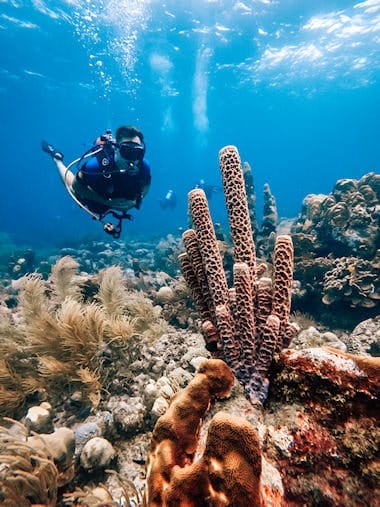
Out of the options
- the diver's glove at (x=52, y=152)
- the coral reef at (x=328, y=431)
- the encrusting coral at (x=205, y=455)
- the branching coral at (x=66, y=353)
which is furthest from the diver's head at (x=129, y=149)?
the coral reef at (x=328, y=431)

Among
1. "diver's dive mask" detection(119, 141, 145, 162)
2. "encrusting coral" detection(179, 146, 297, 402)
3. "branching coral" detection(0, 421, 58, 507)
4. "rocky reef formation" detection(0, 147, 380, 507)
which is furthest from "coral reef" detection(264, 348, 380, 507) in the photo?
"diver's dive mask" detection(119, 141, 145, 162)

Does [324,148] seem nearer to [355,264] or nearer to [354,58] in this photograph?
[354,58]

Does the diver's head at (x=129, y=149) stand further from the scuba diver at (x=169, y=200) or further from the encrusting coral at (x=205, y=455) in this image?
the scuba diver at (x=169, y=200)

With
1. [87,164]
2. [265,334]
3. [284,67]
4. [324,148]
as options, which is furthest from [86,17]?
[324,148]

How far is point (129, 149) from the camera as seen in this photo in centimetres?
662

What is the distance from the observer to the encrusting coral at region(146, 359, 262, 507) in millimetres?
1363

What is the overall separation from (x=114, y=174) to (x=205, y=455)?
648cm

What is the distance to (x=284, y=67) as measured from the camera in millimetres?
36656

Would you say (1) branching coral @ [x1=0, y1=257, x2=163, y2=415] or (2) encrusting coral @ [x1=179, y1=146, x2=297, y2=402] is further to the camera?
(1) branching coral @ [x1=0, y1=257, x2=163, y2=415]

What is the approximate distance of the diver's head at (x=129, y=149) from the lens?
6629mm

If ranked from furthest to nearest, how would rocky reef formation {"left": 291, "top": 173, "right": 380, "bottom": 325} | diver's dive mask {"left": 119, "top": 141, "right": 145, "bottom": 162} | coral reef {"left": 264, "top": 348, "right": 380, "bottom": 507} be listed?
diver's dive mask {"left": 119, "top": 141, "right": 145, "bottom": 162}
rocky reef formation {"left": 291, "top": 173, "right": 380, "bottom": 325}
coral reef {"left": 264, "top": 348, "right": 380, "bottom": 507}

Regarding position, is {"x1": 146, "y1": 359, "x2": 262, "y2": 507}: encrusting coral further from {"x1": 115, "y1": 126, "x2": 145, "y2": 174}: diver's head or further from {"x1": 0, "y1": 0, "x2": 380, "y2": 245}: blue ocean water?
{"x1": 0, "y1": 0, "x2": 380, "y2": 245}: blue ocean water

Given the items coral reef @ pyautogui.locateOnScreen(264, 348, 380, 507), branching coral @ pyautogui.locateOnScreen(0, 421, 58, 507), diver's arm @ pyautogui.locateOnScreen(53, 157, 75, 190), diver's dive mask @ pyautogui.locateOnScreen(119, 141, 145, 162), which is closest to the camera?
coral reef @ pyautogui.locateOnScreen(264, 348, 380, 507)

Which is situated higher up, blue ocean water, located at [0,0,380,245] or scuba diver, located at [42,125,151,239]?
blue ocean water, located at [0,0,380,245]
